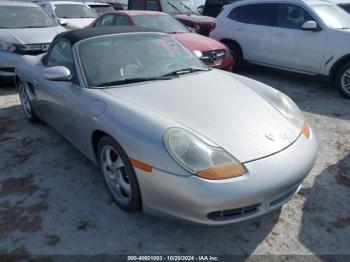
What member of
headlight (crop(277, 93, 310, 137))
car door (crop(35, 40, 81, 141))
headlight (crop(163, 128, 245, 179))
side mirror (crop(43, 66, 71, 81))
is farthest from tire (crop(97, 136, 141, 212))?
headlight (crop(277, 93, 310, 137))

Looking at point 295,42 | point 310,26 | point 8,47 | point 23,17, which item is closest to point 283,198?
point 310,26

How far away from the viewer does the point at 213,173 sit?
232 centimetres

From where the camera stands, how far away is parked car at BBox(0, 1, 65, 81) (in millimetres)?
6598

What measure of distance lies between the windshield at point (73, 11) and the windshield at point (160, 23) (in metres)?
4.79

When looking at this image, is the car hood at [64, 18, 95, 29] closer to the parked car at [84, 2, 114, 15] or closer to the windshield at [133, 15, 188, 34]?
the parked car at [84, 2, 114, 15]

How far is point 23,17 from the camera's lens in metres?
7.65

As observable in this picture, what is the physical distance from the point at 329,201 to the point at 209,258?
1320 mm

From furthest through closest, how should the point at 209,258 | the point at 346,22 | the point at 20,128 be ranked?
the point at 346,22 → the point at 20,128 → the point at 209,258

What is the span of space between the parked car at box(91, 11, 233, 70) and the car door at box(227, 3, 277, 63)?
656 mm

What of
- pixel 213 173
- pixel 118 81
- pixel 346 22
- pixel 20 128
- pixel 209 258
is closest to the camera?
pixel 213 173

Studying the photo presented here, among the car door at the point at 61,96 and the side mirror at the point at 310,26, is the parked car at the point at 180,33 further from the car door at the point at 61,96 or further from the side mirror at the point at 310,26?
the car door at the point at 61,96

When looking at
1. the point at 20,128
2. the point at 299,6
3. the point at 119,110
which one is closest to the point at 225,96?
the point at 119,110

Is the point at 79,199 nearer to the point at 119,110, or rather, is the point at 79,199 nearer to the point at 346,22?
the point at 119,110

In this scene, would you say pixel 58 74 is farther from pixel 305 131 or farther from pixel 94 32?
pixel 305 131
